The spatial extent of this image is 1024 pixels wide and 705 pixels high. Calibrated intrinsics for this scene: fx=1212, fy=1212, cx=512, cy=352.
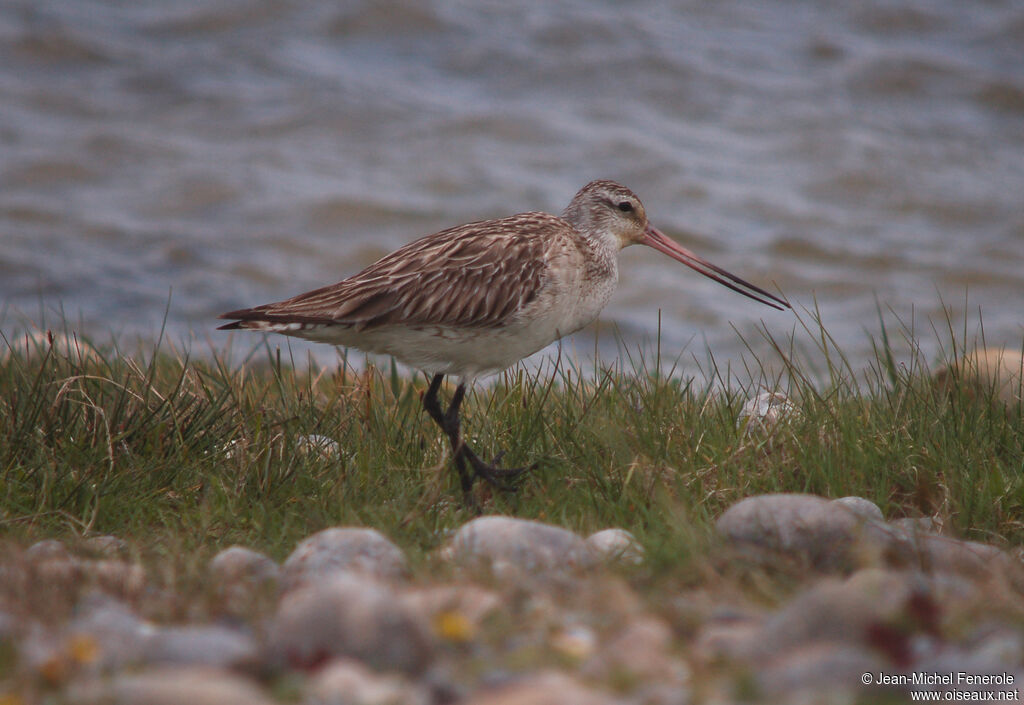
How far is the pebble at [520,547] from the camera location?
12.4ft

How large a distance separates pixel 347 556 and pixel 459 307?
1.91 meters

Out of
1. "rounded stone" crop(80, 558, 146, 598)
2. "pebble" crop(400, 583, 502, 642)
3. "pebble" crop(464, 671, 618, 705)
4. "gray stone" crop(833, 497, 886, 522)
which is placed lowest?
"pebble" crop(464, 671, 618, 705)

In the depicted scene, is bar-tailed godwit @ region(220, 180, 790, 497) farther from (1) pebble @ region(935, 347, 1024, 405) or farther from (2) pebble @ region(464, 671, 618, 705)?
(2) pebble @ region(464, 671, 618, 705)

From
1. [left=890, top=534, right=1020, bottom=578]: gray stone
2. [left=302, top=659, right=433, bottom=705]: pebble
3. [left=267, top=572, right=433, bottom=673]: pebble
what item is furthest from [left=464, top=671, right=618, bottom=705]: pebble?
[left=890, top=534, right=1020, bottom=578]: gray stone

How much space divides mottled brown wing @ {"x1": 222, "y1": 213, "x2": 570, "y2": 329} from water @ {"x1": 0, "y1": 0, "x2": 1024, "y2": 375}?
15.9 ft

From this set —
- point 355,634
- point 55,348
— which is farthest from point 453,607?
point 55,348

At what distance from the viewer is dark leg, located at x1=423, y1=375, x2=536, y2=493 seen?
509cm

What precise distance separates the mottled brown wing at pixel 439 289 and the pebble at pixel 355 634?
8.38ft

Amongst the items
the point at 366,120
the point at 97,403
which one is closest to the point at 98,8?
the point at 366,120

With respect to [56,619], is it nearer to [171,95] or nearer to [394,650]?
[394,650]

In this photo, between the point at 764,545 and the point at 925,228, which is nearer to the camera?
the point at 764,545

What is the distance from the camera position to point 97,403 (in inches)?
215

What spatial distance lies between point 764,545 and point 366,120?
13061 mm

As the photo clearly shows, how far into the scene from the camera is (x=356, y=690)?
2.54 metres
